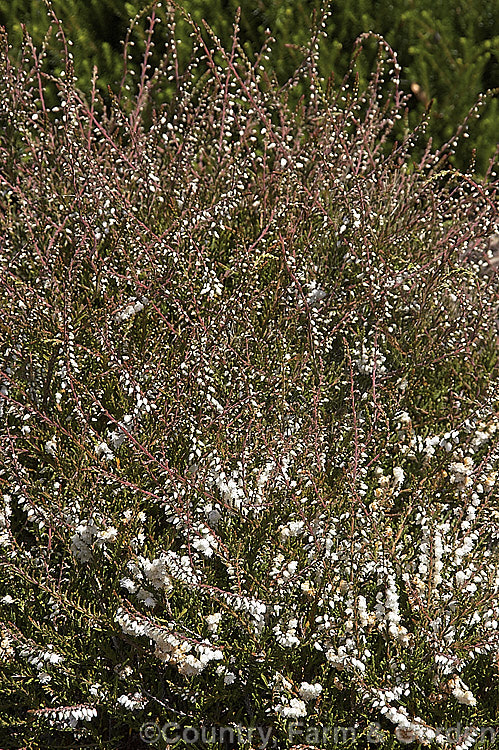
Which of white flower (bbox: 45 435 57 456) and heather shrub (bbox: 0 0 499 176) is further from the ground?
heather shrub (bbox: 0 0 499 176)

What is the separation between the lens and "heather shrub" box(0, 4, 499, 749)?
209 centimetres

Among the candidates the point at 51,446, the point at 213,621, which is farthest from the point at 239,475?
the point at 51,446

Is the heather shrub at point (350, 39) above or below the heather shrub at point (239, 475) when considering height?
above

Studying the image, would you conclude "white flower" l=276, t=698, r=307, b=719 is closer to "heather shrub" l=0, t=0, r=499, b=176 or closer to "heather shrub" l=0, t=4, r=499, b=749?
"heather shrub" l=0, t=4, r=499, b=749

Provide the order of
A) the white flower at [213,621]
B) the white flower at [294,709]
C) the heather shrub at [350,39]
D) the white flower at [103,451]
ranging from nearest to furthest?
the white flower at [294,709], the white flower at [213,621], the white flower at [103,451], the heather shrub at [350,39]

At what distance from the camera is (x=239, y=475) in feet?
7.39

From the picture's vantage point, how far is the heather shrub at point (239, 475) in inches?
82.1

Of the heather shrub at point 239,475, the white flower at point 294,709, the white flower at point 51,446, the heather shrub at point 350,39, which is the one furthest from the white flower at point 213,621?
the heather shrub at point 350,39

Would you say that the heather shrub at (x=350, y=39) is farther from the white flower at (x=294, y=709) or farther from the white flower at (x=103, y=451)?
the white flower at (x=294, y=709)

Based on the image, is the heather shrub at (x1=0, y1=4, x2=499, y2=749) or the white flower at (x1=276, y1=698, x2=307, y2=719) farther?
the heather shrub at (x1=0, y1=4, x2=499, y2=749)

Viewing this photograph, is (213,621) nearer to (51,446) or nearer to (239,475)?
(239,475)

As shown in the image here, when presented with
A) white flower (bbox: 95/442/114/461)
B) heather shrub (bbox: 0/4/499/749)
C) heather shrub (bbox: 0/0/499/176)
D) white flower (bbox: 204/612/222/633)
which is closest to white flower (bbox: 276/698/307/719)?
heather shrub (bbox: 0/4/499/749)

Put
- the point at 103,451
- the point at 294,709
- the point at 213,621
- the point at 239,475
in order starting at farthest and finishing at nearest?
the point at 103,451 → the point at 239,475 → the point at 213,621 → the point at 294,709

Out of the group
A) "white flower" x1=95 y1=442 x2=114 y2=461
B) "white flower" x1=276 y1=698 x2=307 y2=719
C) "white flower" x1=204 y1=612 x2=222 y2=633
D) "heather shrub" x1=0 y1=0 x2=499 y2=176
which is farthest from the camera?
"heather shrub" x1=0 y1=0 x2=499 y2=176
